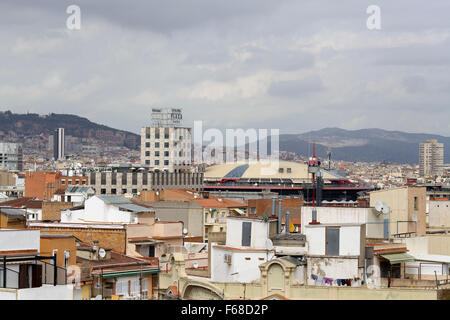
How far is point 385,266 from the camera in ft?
76.1

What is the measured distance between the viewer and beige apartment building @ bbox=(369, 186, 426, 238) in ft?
102

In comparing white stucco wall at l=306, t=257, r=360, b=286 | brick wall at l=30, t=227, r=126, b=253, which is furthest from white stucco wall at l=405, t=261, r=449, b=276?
brick wall at l=30, t=227, r=126, b=253

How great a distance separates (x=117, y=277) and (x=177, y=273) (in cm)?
157

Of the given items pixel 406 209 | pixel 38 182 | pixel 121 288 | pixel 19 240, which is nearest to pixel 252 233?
pixel 121 288

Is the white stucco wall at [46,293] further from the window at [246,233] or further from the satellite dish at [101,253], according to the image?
the window at [246,233]

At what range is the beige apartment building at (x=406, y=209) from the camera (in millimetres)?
31047

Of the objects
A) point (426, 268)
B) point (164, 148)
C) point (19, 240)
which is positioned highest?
point (164, 148)

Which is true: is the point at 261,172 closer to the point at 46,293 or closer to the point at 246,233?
the point at 246,233

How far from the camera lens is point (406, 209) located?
32.0 m

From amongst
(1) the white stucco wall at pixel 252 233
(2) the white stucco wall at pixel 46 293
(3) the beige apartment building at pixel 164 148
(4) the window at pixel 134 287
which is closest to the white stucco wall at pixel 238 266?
(1) the white stucco wall at pixel 252 233

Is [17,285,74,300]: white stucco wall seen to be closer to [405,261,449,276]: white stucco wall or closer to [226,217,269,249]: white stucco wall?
[226,217,269,249]: white stucco wall
